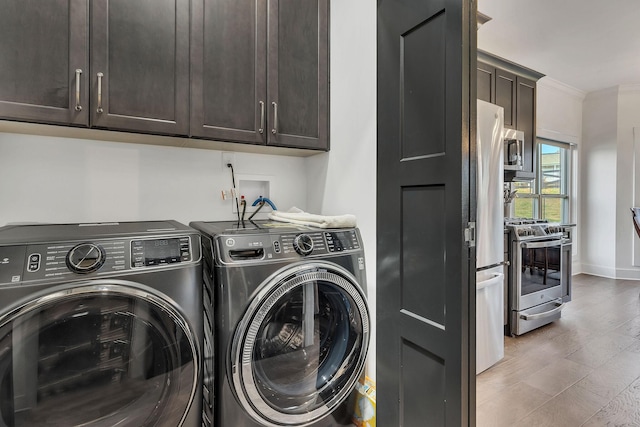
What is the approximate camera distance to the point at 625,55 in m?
3.63

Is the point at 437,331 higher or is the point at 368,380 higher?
the point at 437,331

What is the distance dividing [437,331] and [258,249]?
2.32ft

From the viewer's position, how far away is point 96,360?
963 millimetres

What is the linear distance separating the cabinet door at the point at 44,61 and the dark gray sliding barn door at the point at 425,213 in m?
1.17

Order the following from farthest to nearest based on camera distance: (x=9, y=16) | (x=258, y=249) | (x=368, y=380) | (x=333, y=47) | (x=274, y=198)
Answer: (x=274, y=198)
(x=333, y=47)
(x=368, y=380)
(x=258, y=249)
(x=9, y=16)

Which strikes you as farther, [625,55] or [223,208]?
[625,55]

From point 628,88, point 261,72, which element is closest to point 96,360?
point 261,72

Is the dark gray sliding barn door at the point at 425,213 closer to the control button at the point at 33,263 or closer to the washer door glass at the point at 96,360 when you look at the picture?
the washer door glass at the point at 96,360

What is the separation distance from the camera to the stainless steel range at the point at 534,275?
8.93 ft

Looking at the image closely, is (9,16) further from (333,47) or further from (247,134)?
(333,47)

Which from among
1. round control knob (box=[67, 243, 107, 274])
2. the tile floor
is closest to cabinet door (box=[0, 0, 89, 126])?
round control knob (box=[67, 243, 107, 274])

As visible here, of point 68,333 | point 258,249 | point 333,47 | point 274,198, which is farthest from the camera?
point 274,198

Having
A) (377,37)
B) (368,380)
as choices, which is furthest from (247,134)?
(368,380)

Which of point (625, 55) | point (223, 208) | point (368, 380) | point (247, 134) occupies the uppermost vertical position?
point (625, 55)
